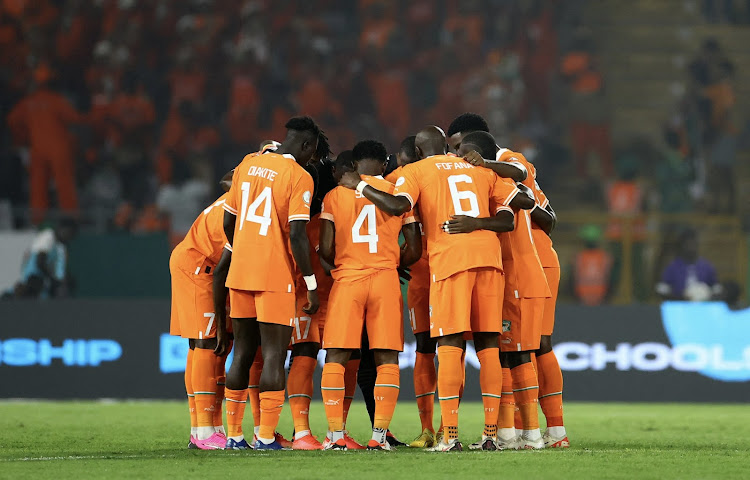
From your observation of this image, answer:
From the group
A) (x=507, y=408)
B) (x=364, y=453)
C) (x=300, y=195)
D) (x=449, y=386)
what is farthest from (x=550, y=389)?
(x=300, y=195)

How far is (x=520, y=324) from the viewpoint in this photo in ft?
25.2

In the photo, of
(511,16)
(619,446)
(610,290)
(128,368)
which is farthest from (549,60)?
(619,446)

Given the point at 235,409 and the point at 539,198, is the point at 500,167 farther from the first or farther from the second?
the point at 235,409

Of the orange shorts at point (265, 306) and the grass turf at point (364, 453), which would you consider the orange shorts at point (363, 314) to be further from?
the grass turf at point (364, 453)

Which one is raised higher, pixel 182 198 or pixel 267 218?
pixel 182 198

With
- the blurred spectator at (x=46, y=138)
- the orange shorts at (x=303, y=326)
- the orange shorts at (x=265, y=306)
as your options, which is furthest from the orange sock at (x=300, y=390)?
the blurred spectator at (x=46, y=138)

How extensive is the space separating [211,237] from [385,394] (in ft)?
5.55

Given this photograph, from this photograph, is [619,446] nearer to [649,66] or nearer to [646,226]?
[646,226]

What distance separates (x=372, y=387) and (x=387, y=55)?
12.0m

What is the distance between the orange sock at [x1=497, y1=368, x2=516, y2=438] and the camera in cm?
755

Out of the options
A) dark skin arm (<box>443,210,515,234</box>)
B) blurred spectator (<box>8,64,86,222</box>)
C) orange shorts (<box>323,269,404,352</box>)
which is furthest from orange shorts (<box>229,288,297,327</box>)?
blurred spectator (<box>8,64,86,222</box>)

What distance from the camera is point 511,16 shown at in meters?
19.9

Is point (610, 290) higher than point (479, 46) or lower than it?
lower

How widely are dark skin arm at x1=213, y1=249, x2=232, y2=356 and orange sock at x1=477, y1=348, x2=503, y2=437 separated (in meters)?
1.76
